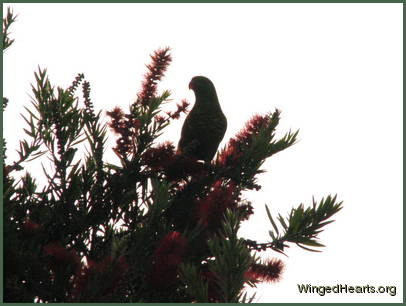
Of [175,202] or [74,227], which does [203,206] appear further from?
[74,227]

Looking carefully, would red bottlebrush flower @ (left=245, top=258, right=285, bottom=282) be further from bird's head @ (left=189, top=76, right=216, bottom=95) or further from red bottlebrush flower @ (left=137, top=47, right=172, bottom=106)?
bird's head @ (left=189, top=76, right=216, bottom=95)

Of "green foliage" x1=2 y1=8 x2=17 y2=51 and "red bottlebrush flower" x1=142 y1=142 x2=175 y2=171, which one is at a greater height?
"green foliage" x1=2 y1=8 x2=17 y2=51

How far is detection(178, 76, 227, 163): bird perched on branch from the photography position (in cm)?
276

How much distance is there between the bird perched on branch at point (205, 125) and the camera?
2762 mm

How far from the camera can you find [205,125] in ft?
9.12

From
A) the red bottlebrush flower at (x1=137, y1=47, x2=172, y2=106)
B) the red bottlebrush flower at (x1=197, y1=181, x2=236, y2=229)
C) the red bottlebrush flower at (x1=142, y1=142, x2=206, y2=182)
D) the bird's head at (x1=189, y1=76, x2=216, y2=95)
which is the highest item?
the bird's head at (x1=189, y1=76, x2=216, y2=95)

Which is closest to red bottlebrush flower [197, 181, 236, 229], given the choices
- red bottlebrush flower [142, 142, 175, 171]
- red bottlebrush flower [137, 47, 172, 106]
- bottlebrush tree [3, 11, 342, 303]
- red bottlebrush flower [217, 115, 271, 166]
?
bottlebrush tree [3, 11, 342, 303]

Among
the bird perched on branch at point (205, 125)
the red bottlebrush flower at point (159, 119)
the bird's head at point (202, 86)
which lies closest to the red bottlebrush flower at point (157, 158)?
the red bottlebrush flower at point (159, 119)

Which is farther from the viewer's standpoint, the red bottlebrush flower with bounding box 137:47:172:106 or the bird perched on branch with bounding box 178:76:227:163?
the bird perched on branch with bounding box 178:76:227:163

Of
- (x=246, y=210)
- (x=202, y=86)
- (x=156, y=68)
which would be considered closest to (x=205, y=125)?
(x=202, y=86)

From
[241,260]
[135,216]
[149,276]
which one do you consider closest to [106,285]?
[149,276]

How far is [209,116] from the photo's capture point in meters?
2.83

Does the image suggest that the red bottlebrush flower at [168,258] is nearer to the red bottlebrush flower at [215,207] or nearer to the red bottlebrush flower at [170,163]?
the red bottlebrush flower at [215,207]

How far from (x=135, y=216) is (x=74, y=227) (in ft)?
0.74
